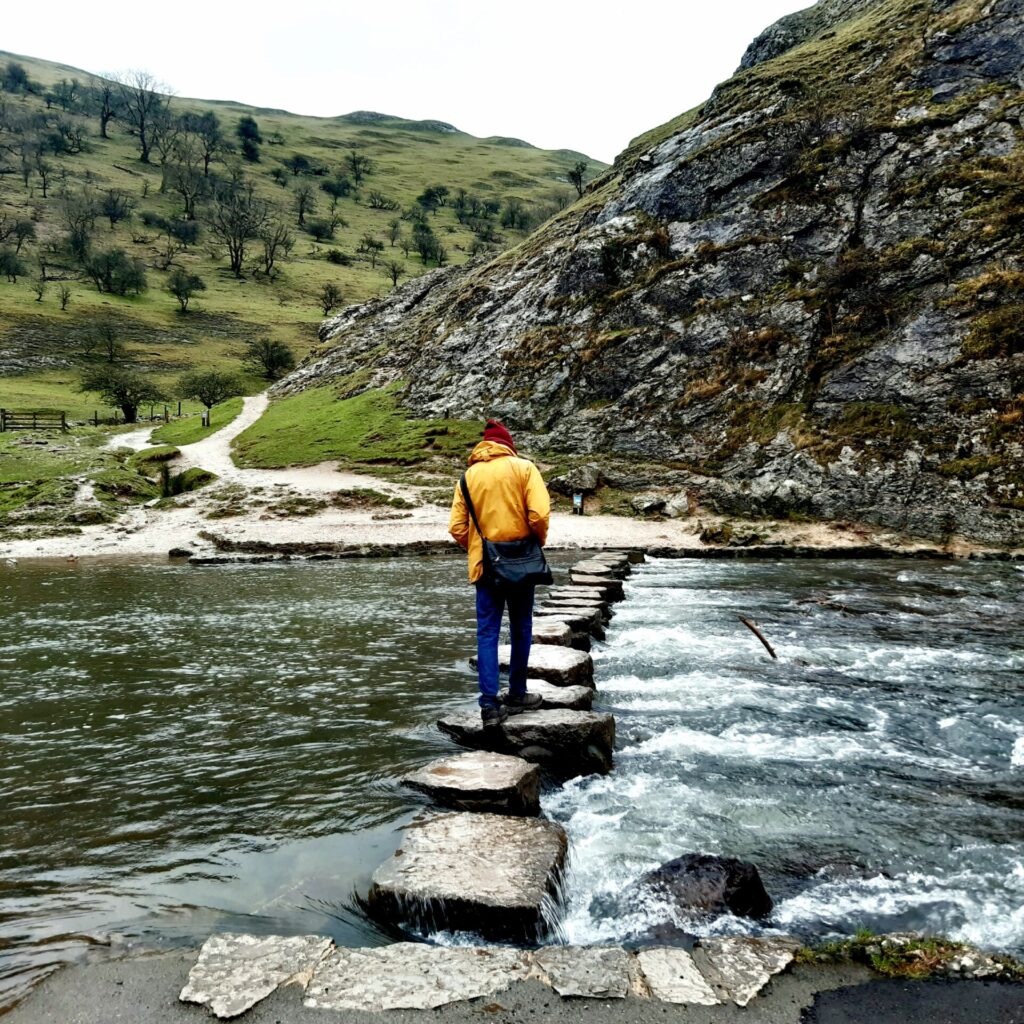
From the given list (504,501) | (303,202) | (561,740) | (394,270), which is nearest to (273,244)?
(394,270)

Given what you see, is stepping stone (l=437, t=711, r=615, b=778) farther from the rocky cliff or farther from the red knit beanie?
the rocky cliff

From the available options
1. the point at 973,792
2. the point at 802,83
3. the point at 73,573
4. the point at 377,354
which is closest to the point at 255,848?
the point at 973,792

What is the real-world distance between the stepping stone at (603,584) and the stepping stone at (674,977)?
485 inches

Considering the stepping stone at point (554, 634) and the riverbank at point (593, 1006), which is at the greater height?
the riverbank at point (593, 1006)

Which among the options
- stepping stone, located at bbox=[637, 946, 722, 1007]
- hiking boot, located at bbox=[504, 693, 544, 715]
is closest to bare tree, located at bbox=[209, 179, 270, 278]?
hiking boot, located at bbox=[504, 693, 544, 715]

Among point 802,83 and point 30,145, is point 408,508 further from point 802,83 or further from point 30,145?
point 30,145

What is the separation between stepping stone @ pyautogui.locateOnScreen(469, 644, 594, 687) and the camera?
8.93m

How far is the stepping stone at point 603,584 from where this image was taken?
16.5m

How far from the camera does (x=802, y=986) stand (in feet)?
12.0

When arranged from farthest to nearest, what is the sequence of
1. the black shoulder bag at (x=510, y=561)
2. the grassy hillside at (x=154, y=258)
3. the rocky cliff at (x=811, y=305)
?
the grassy hillside at (x=154, y=258) → the rocky cliff at (x=811, y=305) → the black shoulder bag at (x=510, y=561)

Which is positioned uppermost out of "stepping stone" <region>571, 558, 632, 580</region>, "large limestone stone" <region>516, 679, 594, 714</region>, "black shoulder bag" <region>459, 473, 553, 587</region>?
"black shoulder bag" <region>459, 473, 553, 587</region>

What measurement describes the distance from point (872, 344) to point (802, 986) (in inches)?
1472

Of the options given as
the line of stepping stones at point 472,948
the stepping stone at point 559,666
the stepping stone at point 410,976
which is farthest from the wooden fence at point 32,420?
the stepping stone at point 410,976

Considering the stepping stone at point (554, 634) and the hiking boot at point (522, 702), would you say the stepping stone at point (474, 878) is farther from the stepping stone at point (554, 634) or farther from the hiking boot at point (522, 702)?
the stepping stone at point (554, 634)
